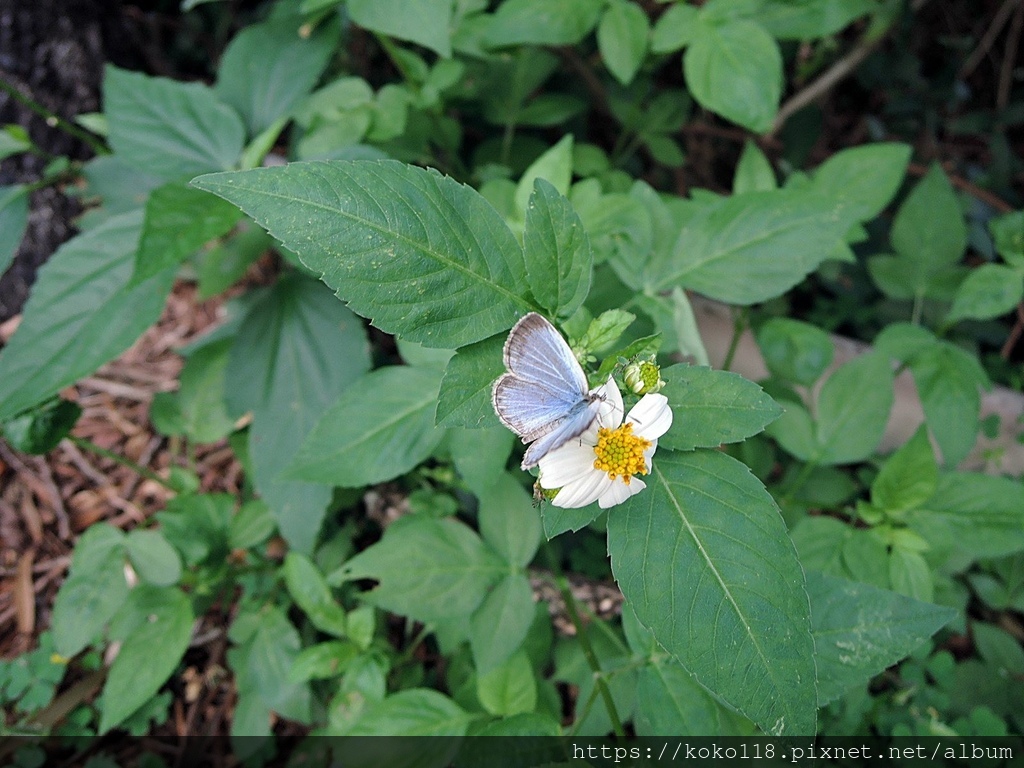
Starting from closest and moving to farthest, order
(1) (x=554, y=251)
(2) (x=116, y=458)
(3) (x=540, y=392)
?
1. (3) (x=540, y=392)
2. (1) (x=554, y=251)
3. (2) (x=116, y=458)

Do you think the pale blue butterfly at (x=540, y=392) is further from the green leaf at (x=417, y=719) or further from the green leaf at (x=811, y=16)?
the green leaf at (x=811, y=16)

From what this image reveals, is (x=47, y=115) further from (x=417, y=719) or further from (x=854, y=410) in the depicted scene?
(x=854, y=410)

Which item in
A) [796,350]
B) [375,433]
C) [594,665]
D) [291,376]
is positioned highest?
[375,433]

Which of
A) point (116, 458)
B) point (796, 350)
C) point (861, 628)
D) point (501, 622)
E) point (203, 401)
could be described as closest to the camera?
point (861, 628)

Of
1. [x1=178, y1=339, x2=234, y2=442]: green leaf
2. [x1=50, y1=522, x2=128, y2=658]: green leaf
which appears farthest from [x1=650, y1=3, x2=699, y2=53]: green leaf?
[x1=50, y1=522, x2=128, y2=658]: green leaf

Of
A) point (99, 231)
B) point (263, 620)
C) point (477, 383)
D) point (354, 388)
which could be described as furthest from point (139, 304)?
point (477, 383)


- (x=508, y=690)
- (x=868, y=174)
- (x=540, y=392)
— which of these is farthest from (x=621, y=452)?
(x=868, y=174)

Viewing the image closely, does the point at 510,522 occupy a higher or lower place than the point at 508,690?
higher

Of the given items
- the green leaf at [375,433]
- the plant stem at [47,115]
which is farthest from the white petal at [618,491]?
the plant stem at [47,115]
